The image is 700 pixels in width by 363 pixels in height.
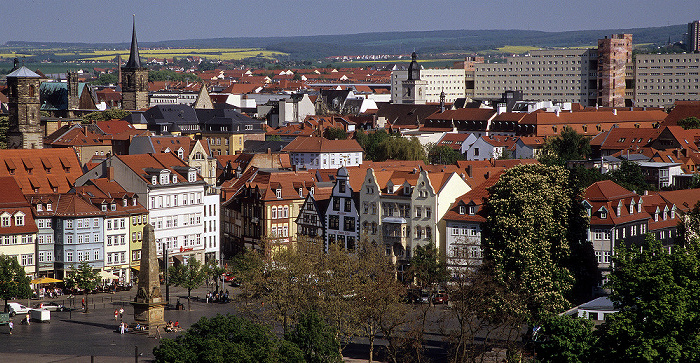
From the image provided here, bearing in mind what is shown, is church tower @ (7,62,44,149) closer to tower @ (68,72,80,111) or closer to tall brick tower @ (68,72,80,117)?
tall brick tower @ (68,72,80,117)

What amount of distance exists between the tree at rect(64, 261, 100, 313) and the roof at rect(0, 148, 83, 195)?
1298 cm

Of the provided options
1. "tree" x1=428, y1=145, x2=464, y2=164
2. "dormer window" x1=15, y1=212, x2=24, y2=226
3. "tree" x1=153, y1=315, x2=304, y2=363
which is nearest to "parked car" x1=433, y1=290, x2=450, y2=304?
"tree" x1=153, y1=315, x2=304, y2=363

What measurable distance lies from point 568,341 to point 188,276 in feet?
128

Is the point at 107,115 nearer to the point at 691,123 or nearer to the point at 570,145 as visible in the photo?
the point at 570,145

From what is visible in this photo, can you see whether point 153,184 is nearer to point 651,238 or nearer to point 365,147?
point 651,238

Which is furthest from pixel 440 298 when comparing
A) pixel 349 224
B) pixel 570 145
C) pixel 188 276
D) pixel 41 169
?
pixel 570 145

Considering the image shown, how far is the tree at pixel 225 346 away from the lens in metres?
50.1

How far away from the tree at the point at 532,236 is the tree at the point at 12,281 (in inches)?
1209

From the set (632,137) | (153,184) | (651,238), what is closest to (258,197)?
(153,184)

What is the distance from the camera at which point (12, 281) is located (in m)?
81.0

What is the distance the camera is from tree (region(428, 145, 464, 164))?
148000mm

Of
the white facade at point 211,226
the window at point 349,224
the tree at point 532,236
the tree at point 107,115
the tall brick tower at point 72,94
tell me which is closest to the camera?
the tree at point 532,236

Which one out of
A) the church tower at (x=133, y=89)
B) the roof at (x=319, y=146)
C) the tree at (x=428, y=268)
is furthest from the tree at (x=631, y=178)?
the church tower at (x=133, y=89)

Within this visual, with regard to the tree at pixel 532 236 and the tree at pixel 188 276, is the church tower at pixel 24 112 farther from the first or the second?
the tree at pixel 532 236
